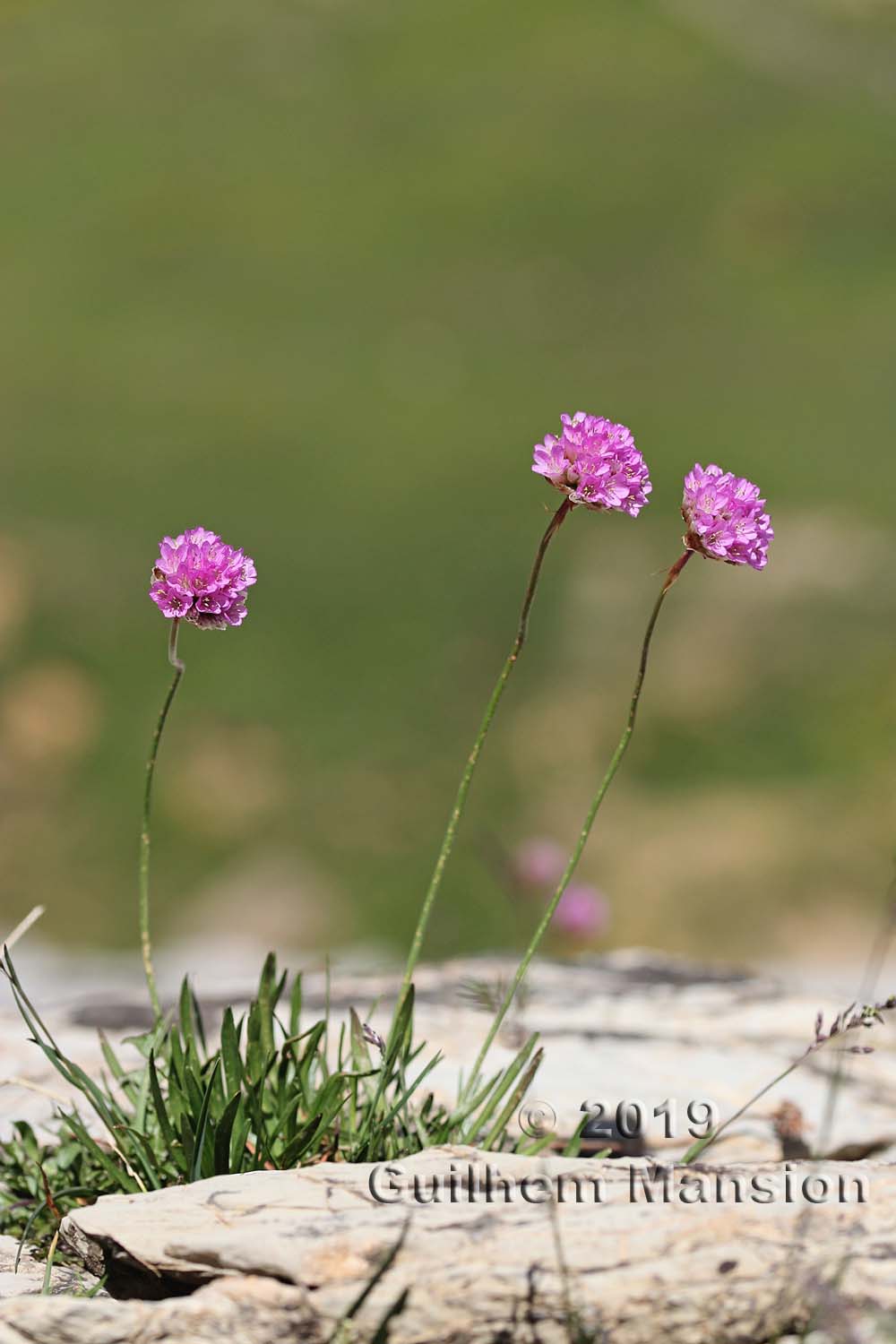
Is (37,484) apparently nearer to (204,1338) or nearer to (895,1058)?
(895,1058)

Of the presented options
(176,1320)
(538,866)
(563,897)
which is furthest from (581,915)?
(176,1320)

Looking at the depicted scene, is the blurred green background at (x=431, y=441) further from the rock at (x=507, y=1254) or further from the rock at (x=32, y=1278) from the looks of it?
the rock at (x=507, y=1254)

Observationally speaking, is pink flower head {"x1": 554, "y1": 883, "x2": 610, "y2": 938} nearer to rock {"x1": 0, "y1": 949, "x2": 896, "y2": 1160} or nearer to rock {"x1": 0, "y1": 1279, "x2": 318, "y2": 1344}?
rock {"x1": 0, "y1": 949, "x2": 896, "y2": 1160}

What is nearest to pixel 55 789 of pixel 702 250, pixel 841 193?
pixel 702 250

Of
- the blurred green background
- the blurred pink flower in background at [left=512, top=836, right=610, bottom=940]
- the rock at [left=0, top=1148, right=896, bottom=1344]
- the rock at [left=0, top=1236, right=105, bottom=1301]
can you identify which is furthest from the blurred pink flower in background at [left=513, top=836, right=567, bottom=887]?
the rock at [left=0, top=1148, right=896, bottom=1344]

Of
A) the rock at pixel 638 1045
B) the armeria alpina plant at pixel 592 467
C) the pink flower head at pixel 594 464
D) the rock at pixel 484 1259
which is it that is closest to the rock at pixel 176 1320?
the rock at pixel 484 1259

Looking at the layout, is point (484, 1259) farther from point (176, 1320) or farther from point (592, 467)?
point (592, 467)
